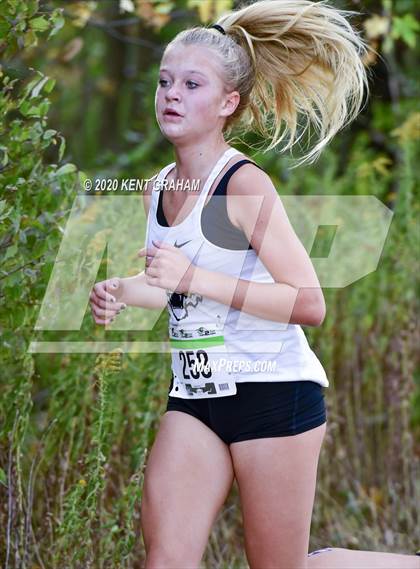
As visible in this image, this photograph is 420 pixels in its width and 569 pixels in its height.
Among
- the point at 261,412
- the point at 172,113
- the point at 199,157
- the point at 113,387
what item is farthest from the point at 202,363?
the point at 113,387


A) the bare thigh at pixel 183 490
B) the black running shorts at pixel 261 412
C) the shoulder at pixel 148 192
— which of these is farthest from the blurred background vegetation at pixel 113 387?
the black running shorts at pixel 261 412

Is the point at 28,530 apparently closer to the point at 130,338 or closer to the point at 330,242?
the point at 130,338

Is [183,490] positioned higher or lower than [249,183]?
lower

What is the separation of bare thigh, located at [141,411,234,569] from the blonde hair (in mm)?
870

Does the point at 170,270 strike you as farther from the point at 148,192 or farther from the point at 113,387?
the point at 113,387

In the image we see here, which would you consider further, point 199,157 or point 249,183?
point 199,157

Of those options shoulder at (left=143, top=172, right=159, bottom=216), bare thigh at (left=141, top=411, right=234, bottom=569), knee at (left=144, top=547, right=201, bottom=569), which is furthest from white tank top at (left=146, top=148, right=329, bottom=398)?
knee at (left=144, top=547, right=201, bottom=569)

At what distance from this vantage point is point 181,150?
2.82 metres

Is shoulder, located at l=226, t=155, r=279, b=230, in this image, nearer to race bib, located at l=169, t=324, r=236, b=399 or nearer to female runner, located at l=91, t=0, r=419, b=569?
female runner, located at l=91, t=0, r=419, b=569

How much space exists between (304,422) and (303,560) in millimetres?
379

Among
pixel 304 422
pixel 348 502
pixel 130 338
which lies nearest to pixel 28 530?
pixel 130 338

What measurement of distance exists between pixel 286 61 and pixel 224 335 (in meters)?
0.87

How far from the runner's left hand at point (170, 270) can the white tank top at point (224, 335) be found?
3.7 inches

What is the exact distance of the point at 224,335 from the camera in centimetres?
272
